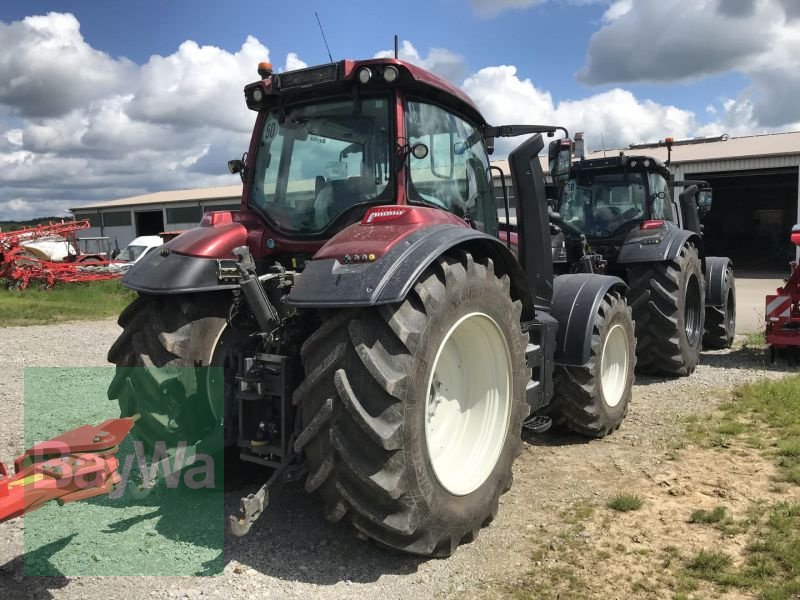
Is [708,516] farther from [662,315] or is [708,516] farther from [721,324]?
[721,324]

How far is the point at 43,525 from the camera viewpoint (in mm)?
3328

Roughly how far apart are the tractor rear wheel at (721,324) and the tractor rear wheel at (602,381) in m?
4.13

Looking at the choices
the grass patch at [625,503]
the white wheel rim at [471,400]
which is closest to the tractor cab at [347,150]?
the white wheel rim at [471,400]

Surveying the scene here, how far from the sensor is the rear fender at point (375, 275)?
272 centimetres

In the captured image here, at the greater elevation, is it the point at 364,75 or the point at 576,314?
the point at 364,75

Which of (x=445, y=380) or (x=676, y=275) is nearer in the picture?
(x=445, y=380)

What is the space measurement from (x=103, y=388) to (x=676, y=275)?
6.11 meters

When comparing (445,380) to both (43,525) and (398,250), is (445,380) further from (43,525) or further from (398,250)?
(43,525)

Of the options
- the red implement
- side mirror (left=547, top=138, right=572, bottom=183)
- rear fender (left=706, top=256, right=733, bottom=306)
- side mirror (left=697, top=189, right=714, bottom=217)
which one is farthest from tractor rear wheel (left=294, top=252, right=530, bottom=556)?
side mirror (left=697, top=189, right=714, bottom=217)

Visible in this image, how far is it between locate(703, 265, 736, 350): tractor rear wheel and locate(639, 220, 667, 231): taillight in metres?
1.99

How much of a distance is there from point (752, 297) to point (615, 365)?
13477 mm

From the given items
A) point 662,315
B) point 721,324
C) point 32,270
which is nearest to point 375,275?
point 662,315

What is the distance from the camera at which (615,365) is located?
5.48m

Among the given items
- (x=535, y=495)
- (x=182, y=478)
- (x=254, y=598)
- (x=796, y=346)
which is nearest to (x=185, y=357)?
(x=182, y=478)
